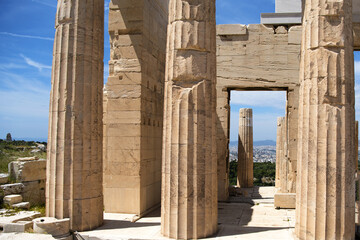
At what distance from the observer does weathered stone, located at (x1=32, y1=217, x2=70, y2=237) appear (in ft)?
30.4

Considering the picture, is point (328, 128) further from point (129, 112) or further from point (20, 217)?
point (20, 217)

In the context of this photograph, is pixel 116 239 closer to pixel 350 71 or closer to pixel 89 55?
pixel 89 55

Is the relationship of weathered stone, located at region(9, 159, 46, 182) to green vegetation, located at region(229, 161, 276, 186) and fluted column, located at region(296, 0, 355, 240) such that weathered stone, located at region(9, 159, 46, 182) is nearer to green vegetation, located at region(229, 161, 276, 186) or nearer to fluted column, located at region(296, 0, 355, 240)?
fluted column, located at region(296, 0, 355, 240)

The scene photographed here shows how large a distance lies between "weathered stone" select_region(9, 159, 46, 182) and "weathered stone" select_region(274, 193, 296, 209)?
9.07 meters

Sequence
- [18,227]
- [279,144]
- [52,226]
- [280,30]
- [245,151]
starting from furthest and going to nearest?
[279,144] < [245,151] < [280,30] < [18,227] < [52,226]

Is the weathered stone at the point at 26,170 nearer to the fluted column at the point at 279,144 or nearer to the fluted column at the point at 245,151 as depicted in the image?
the fluted column at the point at 245,151

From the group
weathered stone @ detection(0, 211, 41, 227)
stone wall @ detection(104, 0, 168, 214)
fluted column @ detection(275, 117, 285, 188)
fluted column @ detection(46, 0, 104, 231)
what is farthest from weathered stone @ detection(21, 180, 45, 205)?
fluted column @ detection(275, 117, 285, 188)

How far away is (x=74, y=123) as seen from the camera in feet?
32.6

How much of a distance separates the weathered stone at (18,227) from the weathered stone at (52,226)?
0.39 m

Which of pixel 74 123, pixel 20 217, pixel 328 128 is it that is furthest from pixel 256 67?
pixel 20 217

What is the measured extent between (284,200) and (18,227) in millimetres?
9559

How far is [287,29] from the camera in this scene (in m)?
15.6

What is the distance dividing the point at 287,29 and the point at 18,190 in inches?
491

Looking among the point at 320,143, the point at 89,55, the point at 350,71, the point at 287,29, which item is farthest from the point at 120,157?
the point at 287,29
